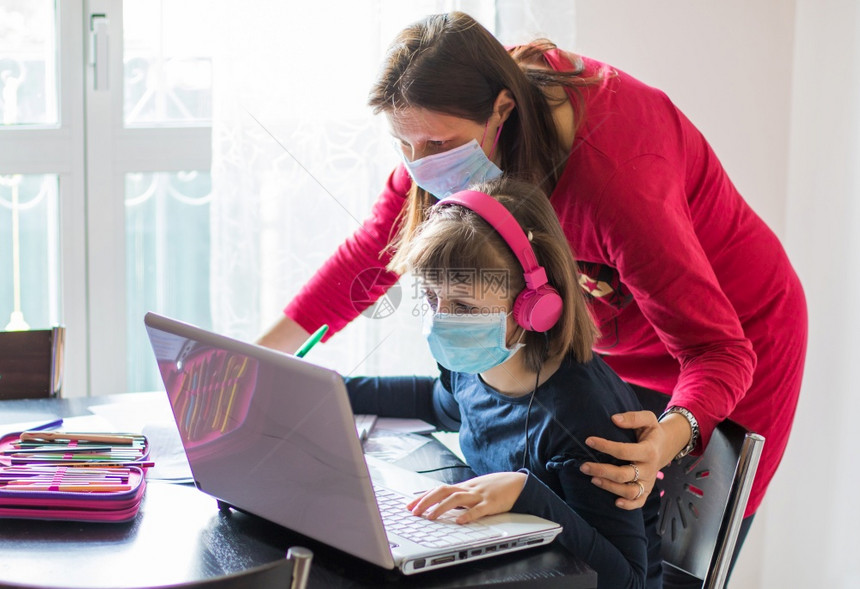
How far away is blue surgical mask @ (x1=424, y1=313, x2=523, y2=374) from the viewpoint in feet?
3.61

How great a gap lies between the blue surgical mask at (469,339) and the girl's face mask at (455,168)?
23 cm

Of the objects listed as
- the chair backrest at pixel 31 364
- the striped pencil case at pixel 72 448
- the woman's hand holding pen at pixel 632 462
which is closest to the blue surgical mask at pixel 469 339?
the woman's hand holding pen at pixel 632 462

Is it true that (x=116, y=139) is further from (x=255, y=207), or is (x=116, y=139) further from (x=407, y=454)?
(x=407, y=454)

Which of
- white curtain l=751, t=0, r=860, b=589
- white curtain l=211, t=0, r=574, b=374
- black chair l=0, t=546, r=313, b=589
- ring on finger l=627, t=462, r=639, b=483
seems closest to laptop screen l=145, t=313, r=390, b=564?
black chair l=0, t=546, r=313, b=589

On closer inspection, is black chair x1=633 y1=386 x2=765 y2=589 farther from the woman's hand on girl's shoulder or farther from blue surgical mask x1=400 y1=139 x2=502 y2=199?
blue surgical mask x1=400 y1=139 x2=502 y2=199

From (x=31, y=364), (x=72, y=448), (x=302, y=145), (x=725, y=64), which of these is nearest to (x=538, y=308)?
(x=72, y=448)

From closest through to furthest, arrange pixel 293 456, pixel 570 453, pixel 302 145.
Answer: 1. pixel 293 456
2. pixel 570 453
3. pixel 302 145

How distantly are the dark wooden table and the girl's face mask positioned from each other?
0.54m

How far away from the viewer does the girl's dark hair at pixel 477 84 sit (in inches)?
45.5

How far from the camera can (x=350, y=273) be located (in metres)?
1.54

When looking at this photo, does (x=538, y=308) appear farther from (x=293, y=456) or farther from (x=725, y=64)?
(x=725, y=64)

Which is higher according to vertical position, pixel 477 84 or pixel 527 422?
pixel 477 84

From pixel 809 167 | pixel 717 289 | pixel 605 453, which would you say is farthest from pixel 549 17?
pixel 605 453

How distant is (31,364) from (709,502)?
1.20m
